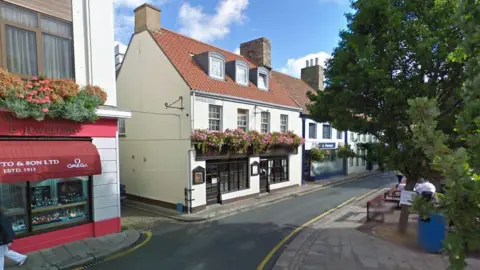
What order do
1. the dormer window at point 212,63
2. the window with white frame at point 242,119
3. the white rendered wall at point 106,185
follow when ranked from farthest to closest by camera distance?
the window with white frame at point 242,119
the dormer window at point 212,63
the white rendered wall at point 106,185

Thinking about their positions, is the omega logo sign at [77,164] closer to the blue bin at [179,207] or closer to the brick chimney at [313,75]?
the blue bin at [179,207]

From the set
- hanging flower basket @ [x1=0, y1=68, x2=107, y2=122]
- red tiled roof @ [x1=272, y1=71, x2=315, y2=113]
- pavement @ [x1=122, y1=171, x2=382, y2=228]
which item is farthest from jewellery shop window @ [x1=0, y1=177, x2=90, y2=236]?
red tiled roof @ [x1=272, y1=71, x2=315, y2=113]

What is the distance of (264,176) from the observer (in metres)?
Answer: 17.2

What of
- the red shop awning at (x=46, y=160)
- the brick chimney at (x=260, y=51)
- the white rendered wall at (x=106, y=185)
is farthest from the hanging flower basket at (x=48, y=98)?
the brick chimney at (x=260, y=51)

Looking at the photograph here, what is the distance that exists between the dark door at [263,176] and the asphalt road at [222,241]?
3.29m

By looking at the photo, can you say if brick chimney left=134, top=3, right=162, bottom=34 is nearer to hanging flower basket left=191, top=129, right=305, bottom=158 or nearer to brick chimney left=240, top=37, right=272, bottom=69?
hanging flower basket left=191, top=129, right=305, bottom=158

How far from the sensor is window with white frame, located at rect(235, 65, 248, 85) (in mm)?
16328

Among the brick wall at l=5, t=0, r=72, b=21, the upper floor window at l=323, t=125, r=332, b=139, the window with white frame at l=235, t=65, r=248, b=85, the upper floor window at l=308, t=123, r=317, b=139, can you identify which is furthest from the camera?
the upper floor window at l=323, t=125, r=332, b=139

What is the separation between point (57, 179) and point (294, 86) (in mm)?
19623

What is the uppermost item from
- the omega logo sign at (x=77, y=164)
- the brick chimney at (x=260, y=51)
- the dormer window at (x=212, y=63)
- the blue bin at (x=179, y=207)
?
the brick chimney at (x=260, y=51)

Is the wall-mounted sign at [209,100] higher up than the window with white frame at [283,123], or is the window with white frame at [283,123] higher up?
the wall-mounted sign at [209,100]

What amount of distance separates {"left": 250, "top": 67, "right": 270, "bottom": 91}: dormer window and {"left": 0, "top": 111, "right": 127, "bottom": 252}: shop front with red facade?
1056cm

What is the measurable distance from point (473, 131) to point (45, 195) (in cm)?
1007

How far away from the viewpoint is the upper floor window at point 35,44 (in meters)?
7.37
